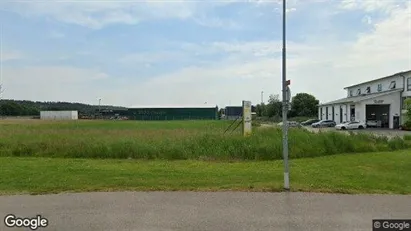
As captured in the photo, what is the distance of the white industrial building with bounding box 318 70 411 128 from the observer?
54812 mm

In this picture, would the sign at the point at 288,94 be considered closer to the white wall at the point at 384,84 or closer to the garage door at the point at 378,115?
the garage door at the point at 378,115

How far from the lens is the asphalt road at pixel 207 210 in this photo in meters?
5.63

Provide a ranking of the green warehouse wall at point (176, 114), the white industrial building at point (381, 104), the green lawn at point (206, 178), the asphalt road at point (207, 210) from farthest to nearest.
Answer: the green warehouse wall at point (176, 114) < the white industrial building at point (381, 104) < the green lawn at point (206, 178) < the asphalt road at point (207, 210)

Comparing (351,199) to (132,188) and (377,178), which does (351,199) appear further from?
(132,188)

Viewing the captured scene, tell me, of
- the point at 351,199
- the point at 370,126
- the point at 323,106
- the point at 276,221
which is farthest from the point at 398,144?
the point at 323,106

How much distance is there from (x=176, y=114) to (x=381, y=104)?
73.7 metres

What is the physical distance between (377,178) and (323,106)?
254 feet

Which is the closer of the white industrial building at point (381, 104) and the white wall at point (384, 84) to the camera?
the white industrial building at point (381, 104)

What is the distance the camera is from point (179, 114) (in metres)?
119

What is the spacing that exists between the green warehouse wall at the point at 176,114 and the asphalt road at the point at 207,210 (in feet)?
359

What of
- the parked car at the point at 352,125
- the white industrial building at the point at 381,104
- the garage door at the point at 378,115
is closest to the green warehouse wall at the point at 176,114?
the white industrial building at the point at 381,104

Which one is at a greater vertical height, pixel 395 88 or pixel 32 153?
pixel 395 88

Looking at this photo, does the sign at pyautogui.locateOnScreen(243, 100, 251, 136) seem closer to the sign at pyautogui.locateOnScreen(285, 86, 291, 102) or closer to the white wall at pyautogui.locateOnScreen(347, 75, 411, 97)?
the sign at pyautogui.locateOnScreen(285, 86, 291, 102)

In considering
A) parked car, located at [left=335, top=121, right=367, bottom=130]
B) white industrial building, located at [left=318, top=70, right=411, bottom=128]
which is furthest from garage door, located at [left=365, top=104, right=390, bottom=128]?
parked car, located at [left=335, top=121, right=367, bottom=130]
